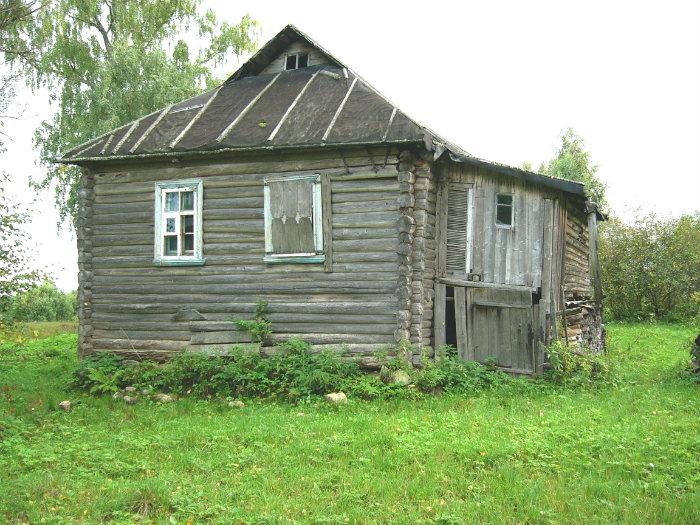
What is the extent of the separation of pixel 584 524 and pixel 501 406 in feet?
14.3

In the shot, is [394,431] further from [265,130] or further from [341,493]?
[265,130]

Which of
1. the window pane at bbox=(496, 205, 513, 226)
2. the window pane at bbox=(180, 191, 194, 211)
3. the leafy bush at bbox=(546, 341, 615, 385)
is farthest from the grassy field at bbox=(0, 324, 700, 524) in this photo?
the window pane at bbox=(180, 191, 194, 211)

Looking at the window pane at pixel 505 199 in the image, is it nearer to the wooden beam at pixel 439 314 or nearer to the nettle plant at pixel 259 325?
the wooden beam at pixel 439 314

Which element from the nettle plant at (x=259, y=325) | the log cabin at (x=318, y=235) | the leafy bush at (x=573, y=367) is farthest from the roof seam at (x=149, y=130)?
the leafy bush at (x=573, y=367)

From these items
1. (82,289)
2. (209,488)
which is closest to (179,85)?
(82,289)

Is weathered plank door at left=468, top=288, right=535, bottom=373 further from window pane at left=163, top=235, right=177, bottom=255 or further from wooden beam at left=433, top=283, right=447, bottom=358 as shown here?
window pane at left=163, top=235, right=177, bottom=255

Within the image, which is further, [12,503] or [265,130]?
[265,130]

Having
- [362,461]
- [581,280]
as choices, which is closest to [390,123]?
[362,461]

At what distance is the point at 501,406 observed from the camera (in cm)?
951

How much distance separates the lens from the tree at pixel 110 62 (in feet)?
71.6

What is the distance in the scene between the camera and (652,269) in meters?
28.3

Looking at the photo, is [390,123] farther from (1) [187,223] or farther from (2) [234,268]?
(1) [187,223]

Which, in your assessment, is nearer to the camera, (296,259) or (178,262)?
(296,259)

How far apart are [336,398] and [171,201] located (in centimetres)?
575
